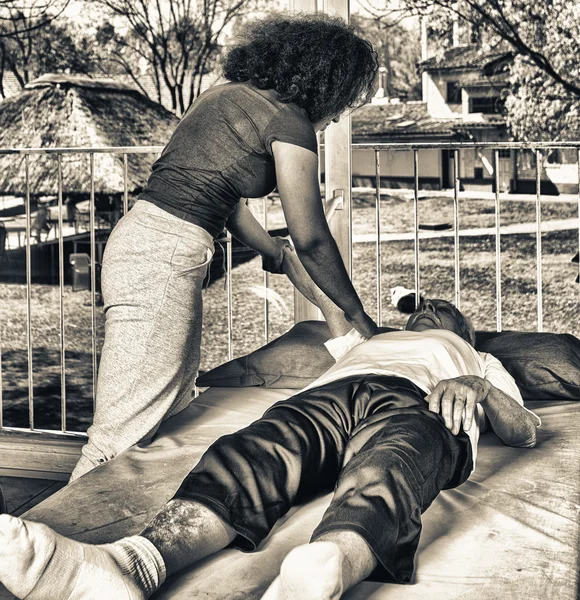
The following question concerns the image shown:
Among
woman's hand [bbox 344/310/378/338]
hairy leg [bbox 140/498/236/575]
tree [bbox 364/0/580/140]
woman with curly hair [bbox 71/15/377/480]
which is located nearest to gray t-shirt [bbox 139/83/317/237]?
woman with curly hair [bbox 71/15/377/480]

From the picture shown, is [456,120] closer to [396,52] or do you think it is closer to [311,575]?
[396,52]

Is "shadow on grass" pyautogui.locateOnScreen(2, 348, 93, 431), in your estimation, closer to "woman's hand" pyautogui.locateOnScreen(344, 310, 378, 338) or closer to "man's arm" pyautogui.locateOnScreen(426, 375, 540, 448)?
"woman's hand" pyautogui.locateOnScreen(344, 310, 378, 338)

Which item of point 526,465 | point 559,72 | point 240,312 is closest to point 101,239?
point 240,312

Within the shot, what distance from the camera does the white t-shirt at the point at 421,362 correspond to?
1.96 metres

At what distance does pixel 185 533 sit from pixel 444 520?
19.7 inches

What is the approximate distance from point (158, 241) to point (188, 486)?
0.71 metres

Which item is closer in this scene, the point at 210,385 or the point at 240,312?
the point at 210,385

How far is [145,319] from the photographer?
6.98 ft

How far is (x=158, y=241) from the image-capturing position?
210 cm

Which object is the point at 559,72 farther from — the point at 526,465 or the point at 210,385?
the point at 526,465

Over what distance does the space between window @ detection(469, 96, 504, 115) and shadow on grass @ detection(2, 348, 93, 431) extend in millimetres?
3430

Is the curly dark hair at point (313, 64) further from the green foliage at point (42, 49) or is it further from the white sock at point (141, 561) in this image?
the green foliage at point (42, 49)

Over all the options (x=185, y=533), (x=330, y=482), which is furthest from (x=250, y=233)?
(x=185, y=533)

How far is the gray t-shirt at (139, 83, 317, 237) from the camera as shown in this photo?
1.99m
